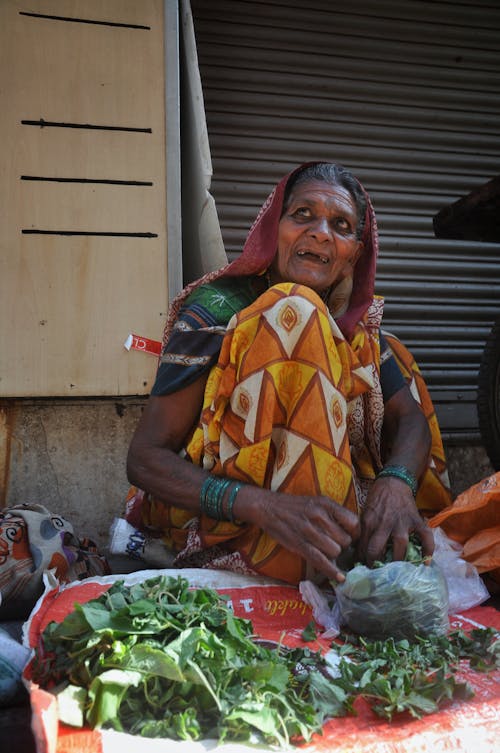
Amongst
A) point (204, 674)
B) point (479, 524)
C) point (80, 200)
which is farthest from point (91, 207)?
point (204, 674)

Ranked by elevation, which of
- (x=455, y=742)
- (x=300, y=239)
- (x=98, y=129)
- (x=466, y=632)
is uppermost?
(x=98, y=129)

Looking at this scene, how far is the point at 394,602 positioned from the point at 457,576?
20.7 inches

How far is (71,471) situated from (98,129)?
1.48m

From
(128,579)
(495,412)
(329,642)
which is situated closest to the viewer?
(329,642)

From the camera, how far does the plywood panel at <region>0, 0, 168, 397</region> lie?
8.98 ft

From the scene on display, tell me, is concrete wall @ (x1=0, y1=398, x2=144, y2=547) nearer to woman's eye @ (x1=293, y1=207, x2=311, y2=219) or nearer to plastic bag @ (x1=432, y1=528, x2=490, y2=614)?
woman's eye @ (x1=293, y1=207, x2=311, y2=219)

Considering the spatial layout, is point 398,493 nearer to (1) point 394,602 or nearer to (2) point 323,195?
(1) point 394,602

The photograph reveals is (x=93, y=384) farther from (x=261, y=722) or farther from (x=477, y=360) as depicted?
(x=477, y=360)

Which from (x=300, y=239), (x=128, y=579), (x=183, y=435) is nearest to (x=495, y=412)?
(x=300, y=239)

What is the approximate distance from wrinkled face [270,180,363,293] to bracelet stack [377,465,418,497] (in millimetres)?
697

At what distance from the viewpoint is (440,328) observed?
387 cm

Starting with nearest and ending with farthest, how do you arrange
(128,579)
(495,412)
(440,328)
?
(128,579), (495,412), (440,328)

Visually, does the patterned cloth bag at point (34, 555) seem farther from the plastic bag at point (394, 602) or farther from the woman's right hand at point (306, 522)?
the plastic bag at point (394, 602)

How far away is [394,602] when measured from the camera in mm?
1582
